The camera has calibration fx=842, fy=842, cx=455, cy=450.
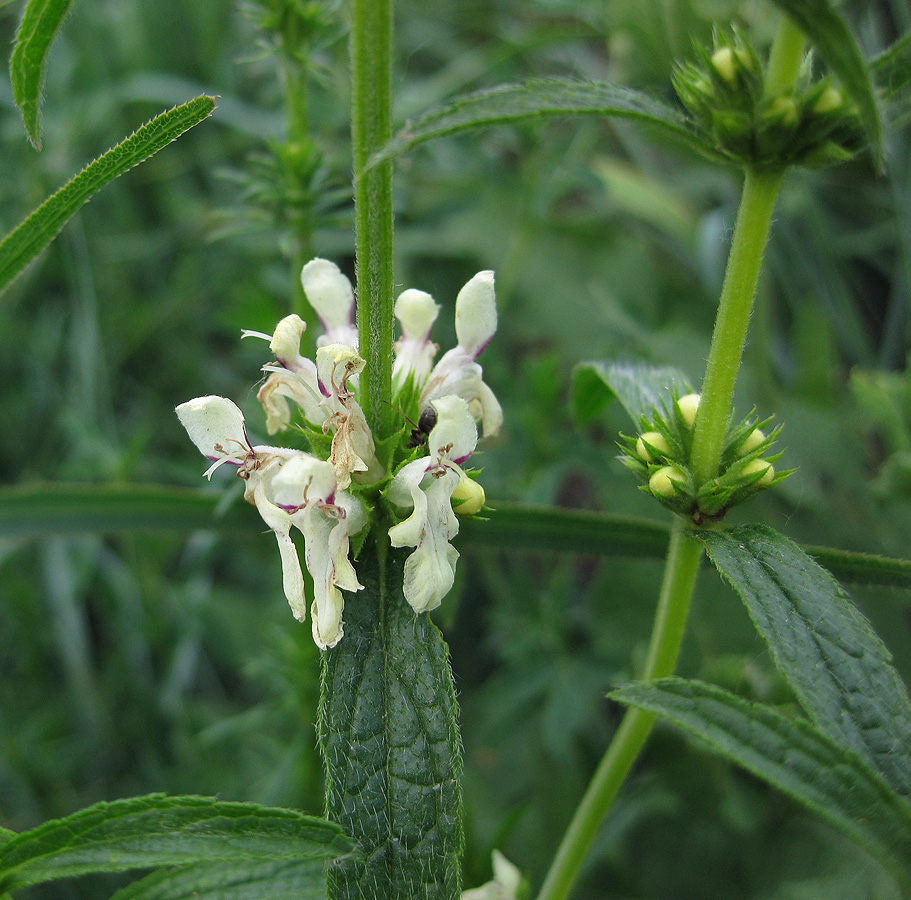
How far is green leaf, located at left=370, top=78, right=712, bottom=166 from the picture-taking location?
542 millimetres

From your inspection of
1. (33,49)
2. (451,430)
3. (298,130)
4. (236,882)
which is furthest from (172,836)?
(298,130)

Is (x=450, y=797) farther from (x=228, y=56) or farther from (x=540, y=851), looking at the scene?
(x=228, y=56)

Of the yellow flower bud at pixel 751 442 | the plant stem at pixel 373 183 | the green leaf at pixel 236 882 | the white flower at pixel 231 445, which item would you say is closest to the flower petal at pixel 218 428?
the white flower at pixel 231 445

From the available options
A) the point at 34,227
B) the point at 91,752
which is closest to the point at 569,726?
the point at 91,752

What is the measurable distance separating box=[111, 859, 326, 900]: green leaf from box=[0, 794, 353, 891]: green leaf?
90mm

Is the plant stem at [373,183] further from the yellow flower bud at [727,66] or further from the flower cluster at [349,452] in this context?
the yellow flower bud at [727,66]

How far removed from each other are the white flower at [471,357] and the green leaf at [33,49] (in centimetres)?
37

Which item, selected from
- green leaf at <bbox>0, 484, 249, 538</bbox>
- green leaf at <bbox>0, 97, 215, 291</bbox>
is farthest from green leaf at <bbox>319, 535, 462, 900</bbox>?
green leaf at <bbox>0, 484, 249, 538</bbox>

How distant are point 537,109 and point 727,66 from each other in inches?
6.6

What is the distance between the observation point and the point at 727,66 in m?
0.63

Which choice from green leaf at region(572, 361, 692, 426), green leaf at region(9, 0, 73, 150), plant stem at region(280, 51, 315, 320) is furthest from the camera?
plant stem at region(280, 51, 315, 320)

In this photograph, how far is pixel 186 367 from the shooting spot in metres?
2.00

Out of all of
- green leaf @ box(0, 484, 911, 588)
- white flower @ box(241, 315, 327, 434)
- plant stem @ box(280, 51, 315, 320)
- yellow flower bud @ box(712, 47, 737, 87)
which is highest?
plant stem @ box(280, 51, 315, 320)

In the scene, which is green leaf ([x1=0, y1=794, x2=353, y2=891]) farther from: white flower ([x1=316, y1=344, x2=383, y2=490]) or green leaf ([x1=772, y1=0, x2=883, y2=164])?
green leaf ([x1=772, y1=0, x2=883, y2=164])
